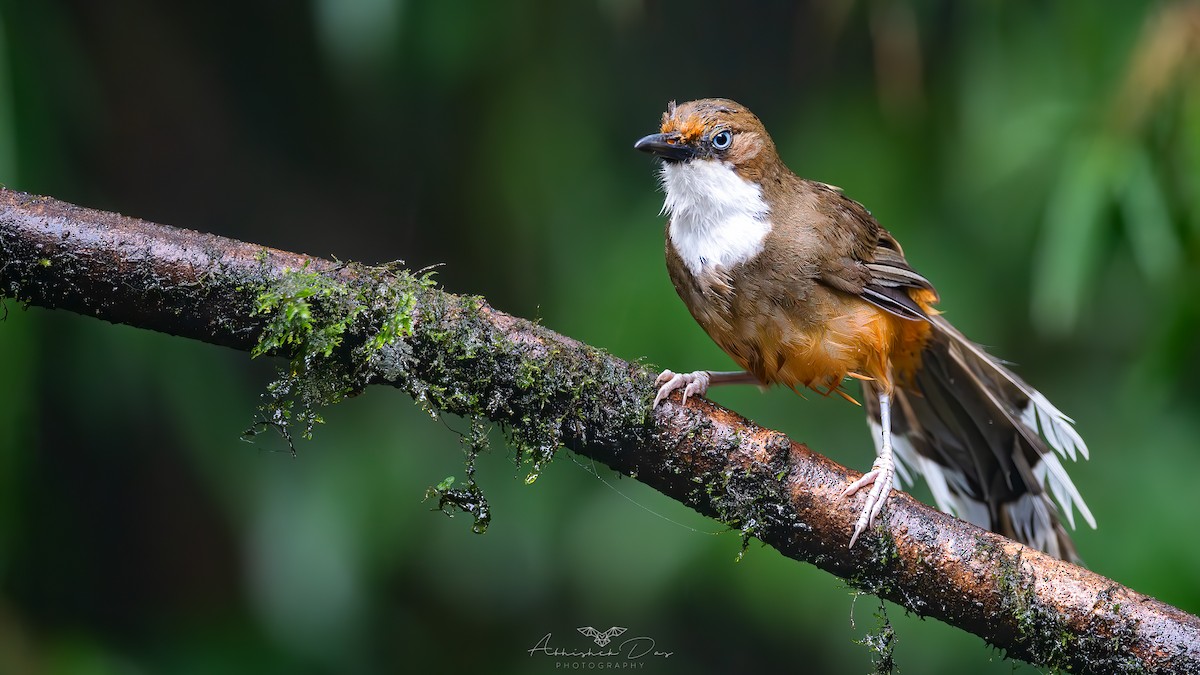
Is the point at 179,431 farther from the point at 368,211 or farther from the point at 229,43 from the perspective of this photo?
the point at 229,43

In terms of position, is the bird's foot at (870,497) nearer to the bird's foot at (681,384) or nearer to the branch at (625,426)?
the branch at (625,426)

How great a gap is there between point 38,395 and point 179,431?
0.55m

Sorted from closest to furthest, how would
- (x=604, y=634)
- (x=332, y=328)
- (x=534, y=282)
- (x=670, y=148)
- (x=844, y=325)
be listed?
1. (x=332, y=328)
2. (x=844, y=325)
3. (x=670, y=148)
4. (x=604, y=634)
5. (x=534, y=282)

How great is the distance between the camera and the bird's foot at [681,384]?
7.73 feet

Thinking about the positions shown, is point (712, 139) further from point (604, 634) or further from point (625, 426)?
point (604, 634)

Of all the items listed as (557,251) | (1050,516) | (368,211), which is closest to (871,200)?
(557,251)

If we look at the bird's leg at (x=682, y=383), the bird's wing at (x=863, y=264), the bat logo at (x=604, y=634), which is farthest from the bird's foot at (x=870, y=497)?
the bat logo at (x=604, y=634)

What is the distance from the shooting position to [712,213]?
291 cm

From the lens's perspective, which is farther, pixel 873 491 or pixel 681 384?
pixel 681 384

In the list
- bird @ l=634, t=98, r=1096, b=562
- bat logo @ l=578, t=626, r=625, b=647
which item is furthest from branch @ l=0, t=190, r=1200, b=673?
bat logo @ l=578, t=626, r=625, b=647

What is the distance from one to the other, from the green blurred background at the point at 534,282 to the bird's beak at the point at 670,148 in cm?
125

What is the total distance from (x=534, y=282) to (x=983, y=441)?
2.26m

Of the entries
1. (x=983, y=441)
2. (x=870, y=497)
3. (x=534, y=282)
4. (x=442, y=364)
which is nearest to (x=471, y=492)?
(x=442, y=364)

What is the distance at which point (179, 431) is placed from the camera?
4301 mm
